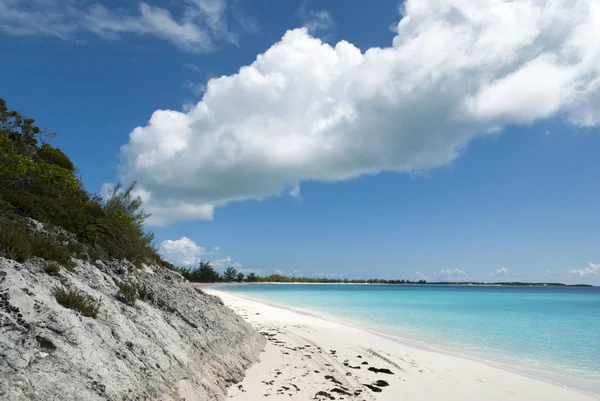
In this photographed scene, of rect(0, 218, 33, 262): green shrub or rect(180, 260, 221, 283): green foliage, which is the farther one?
rect(180, 260, 221, 283): green foliage

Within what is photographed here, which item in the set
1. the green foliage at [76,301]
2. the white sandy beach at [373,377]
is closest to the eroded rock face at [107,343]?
the green foliage at [76,301]

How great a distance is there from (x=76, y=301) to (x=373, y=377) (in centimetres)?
606

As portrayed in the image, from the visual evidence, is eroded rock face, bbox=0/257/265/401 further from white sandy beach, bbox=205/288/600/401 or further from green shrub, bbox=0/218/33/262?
white sandy beach, bbox=205/288/600/401

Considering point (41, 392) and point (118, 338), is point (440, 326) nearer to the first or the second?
point (118, 338)

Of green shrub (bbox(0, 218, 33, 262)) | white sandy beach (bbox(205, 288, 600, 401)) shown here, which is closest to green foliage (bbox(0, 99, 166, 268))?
green shrub (bbox(0, 218, 33, 262))

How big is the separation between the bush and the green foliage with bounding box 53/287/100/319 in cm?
102

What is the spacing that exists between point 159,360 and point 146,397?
0.84 metres

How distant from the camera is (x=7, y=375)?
3.68m

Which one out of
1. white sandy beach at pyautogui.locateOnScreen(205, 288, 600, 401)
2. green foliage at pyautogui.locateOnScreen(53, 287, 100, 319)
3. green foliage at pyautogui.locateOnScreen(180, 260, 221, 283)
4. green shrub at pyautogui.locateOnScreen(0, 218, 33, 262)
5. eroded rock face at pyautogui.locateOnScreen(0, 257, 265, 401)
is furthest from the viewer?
green foliage at pyautogui.locateOnScreen(180, 260, 221, 283)

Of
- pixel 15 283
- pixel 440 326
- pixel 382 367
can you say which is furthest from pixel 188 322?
pixel 440 326

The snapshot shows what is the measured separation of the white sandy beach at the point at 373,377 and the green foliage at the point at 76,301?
8.83 ft

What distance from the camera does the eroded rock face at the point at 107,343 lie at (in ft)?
13.2

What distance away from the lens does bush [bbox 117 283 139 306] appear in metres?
6.59

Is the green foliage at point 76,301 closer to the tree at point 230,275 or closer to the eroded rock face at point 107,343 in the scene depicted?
the eroded rock face at point 107,343
